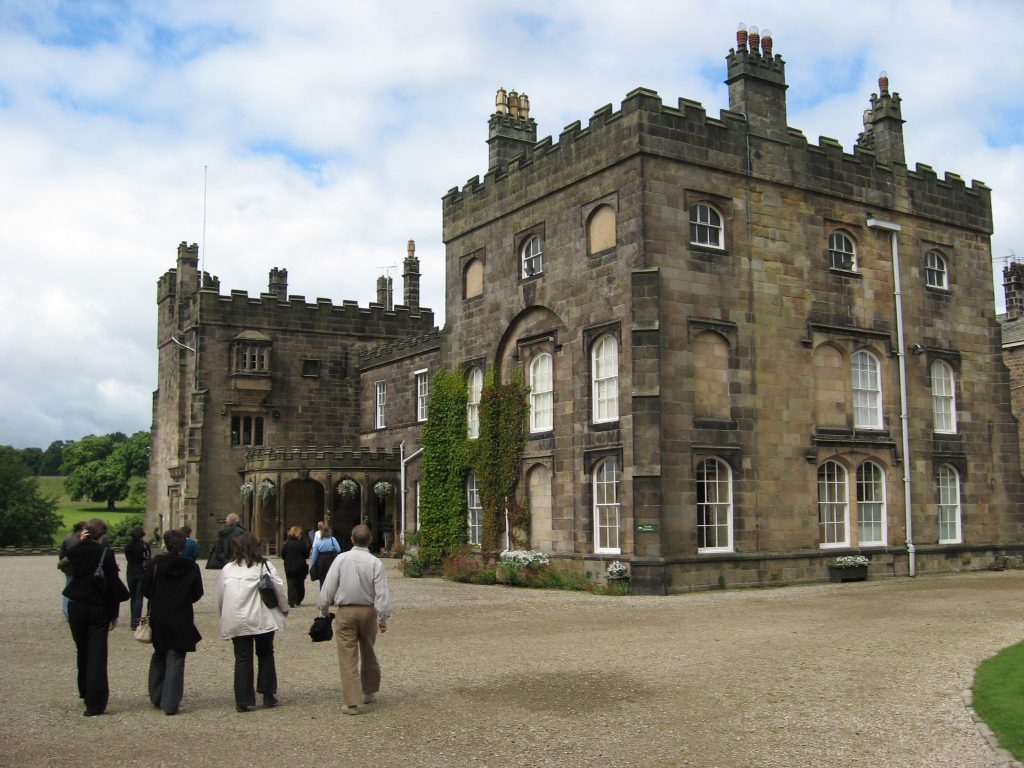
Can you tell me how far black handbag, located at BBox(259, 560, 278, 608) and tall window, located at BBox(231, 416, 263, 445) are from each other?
101ft

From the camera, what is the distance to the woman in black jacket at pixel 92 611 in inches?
376

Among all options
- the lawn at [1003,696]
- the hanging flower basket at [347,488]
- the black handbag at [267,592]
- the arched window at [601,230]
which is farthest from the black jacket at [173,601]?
the hanging flower basket at [347,488]

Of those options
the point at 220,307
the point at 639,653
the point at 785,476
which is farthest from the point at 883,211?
the point at 220,307

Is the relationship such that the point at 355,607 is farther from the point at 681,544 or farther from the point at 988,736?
the point at 681,544

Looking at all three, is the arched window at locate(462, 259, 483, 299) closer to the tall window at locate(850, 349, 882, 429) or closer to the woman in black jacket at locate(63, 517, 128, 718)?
the tall window at locate(850, 349, 882, 429)

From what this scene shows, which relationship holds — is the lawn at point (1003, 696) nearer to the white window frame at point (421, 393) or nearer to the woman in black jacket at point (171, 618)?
the woman in black jacket at point (171, 618)

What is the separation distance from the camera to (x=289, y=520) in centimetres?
3741

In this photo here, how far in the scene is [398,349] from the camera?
38.3m

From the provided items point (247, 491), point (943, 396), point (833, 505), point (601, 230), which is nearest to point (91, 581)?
point (601, 230)

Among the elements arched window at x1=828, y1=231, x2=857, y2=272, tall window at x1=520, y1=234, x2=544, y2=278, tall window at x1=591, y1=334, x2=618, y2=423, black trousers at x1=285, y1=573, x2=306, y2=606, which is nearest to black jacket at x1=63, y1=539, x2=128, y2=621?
black trousers at x1=285, y1=573, x2=306, y2=606

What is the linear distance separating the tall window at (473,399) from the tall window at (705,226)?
7.32 metres

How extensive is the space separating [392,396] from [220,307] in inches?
307

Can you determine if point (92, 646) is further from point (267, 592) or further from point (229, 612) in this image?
point (267, 592)

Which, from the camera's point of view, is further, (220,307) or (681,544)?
(220,307)
